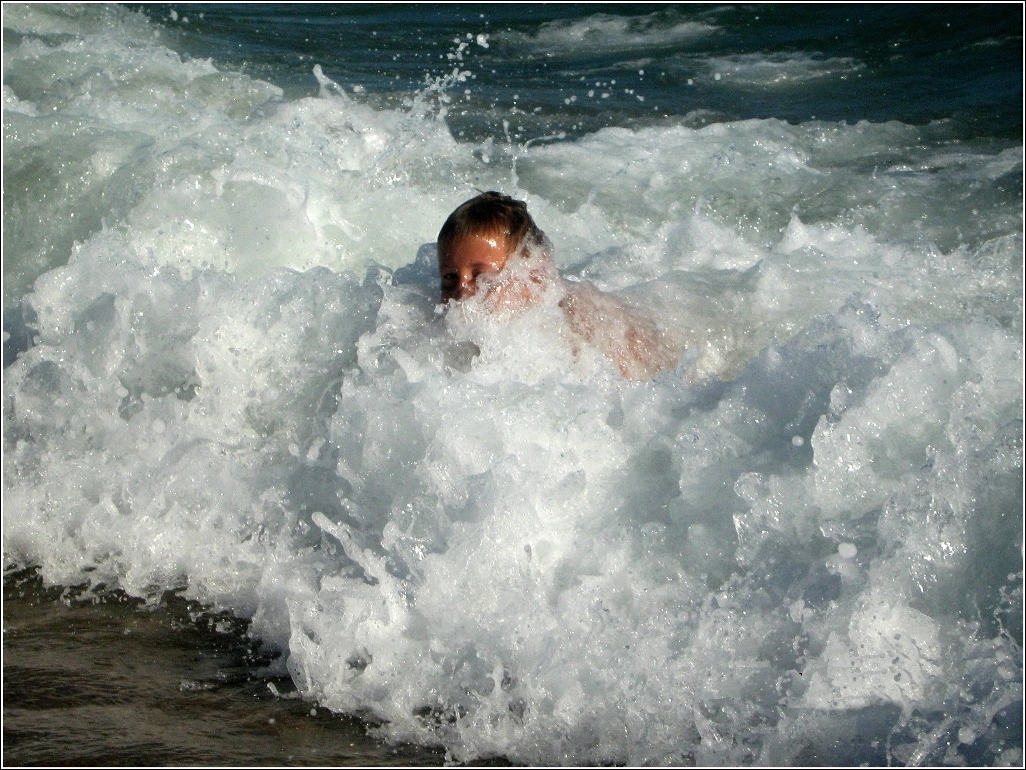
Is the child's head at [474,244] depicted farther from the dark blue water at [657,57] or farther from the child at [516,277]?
the dark blue water at [657,57]

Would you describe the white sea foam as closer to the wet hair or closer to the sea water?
the sea water

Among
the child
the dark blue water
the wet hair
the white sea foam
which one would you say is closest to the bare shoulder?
the child

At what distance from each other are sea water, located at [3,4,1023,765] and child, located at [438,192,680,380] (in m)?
0.10

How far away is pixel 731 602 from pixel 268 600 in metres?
1.39

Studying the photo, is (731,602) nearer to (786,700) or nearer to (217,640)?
(786,700)

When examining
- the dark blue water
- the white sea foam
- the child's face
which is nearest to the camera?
the child's face

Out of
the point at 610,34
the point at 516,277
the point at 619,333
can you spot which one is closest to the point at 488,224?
the point at 516,277

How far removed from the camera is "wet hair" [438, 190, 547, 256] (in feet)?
12.8

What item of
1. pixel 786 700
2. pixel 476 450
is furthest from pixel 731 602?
pixel 476 450

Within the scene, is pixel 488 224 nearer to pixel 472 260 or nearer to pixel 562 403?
pixel 472 260

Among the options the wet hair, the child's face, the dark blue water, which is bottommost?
the child's face

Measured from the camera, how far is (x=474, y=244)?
3873 mm

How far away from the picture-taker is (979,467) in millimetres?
2979

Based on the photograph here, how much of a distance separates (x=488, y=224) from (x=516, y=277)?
0.67 feet
